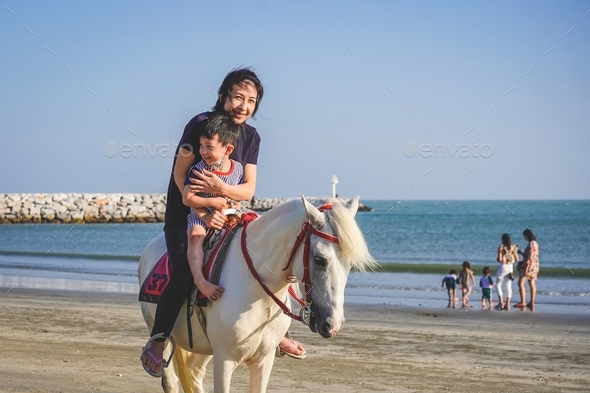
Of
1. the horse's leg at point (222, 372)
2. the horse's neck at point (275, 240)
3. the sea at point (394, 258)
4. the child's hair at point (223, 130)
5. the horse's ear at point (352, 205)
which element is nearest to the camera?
the horse's ear at point (352, 205)

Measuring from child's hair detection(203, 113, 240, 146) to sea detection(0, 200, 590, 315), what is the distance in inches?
429

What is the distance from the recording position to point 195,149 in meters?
4.83

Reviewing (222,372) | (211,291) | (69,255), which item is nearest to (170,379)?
(222,372)

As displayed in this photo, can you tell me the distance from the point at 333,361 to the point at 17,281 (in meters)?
12.6

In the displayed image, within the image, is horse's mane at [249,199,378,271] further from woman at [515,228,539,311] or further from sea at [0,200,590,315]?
woman at [515,228,539,311]

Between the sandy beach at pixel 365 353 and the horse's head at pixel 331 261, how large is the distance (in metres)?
3.14

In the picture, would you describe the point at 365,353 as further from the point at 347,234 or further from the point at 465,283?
the point at 465,283

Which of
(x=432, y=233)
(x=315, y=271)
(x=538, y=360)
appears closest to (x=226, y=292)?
(x=315, y=271)

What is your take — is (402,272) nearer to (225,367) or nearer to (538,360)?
(538,360)

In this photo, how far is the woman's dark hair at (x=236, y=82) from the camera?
194 inches

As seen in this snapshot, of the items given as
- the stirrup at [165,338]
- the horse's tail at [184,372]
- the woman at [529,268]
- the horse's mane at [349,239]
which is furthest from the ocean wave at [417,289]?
the horse's mane at [349,239]

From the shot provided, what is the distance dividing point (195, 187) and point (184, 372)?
1.54 m

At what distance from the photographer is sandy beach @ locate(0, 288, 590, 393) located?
7.18 meters

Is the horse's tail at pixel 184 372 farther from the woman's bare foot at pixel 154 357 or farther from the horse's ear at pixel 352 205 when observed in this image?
the horse's ear at pixel 352 205
